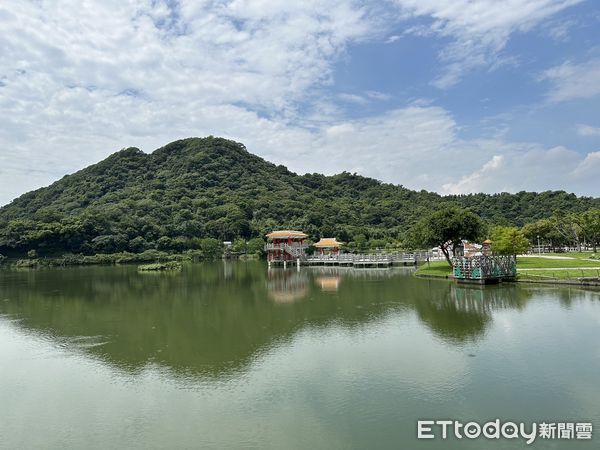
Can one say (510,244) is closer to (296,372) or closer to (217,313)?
(217,313)

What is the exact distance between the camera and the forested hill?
230ft

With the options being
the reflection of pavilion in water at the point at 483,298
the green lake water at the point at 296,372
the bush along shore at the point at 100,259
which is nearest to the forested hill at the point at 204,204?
the bush along shore at the point at 100,259

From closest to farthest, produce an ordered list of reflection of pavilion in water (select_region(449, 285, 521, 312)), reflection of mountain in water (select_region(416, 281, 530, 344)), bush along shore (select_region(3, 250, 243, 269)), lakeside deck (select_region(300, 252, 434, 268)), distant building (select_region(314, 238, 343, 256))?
reflection of mountain in water (select_region(416, 281, 530, 344)), reflection of pavilion in water (select_region(449, 285, 521, 312)), lakeside deck (select_region(300, 252, 434, 268)), distant building (select_region(314, 238, 343, 256)), bush along shore (select_region(3, 250, 243, 269))

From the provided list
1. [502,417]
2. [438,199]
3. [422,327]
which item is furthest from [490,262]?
[438,199]

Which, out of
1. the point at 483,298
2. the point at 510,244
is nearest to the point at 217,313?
the point at 483,298

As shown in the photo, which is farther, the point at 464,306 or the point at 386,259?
the point at 386,259

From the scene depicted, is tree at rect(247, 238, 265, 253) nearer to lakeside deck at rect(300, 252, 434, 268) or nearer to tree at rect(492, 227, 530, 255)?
lakeside deck at rect(300, 252, 434, 268)

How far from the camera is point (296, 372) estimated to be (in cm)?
1102

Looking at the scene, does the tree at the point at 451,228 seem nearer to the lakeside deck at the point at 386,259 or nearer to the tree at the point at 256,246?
the lakeside deck at the point at 386,259

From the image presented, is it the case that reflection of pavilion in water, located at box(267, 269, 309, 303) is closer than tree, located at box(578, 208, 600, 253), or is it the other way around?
reflection of pavilion in water, located at box(267, 269, 309, 303)

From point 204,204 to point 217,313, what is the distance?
250 feet

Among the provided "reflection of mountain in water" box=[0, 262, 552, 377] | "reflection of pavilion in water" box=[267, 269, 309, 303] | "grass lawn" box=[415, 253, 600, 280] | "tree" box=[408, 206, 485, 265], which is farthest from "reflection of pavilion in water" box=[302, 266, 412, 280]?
"reflection of pavilion in water" box=[267, 269, 309, 303]

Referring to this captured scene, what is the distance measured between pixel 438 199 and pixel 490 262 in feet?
292

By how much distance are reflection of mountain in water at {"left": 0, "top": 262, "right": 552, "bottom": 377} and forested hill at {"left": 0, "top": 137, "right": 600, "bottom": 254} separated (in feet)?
133
